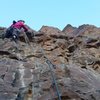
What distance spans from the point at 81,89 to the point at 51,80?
1371 millimetres

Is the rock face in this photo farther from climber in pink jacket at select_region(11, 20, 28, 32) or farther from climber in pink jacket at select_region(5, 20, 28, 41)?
climber in pink jacket at select_region(11, 20, 28, 32)

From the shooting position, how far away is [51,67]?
55.0ft

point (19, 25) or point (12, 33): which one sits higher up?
point (19, 25)

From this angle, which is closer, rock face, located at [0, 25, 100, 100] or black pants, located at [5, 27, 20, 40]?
rock face, located at [0, 25, 100, 100]

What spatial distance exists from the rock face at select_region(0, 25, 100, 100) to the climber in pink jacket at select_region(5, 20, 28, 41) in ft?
1.72

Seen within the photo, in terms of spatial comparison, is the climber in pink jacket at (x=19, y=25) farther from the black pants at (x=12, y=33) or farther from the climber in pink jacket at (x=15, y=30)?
the black pants at (x=12, y=33)

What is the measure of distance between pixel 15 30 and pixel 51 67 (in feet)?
22.6

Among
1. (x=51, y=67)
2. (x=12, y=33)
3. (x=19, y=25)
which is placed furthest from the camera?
(x=19, y=25)

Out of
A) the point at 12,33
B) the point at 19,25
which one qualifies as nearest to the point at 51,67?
the point at 12,33

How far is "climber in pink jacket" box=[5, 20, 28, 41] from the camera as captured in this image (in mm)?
22656

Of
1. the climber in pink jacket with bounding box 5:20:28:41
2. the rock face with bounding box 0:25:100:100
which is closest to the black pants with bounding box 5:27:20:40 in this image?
the climber in pink jacket with bounding box 5:20:28:41

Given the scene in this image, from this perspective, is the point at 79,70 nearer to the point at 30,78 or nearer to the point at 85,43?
the point at 30,78

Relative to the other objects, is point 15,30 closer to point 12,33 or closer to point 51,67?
point 12,33

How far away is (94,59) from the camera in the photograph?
69.2 ft
